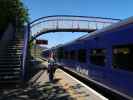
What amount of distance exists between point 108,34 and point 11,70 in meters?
6.72

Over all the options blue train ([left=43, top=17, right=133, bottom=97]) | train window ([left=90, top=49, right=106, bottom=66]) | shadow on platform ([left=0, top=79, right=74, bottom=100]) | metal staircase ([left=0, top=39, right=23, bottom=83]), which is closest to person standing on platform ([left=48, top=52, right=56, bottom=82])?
metal staircase ([left=0, top=39, right=23, bottom=83])

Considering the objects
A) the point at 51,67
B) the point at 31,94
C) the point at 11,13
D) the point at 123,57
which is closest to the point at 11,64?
the point at 51,67

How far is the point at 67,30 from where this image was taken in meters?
41.2

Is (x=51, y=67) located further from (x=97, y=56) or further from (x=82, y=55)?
(x=97, y=56)

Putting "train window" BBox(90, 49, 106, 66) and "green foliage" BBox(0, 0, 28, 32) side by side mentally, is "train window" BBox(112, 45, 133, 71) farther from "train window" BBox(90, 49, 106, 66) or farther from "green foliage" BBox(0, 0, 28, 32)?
"green foliage" BBox(0, 0, 28, 32)

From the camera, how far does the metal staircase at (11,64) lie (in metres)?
15.0

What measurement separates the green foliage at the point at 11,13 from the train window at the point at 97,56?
12.7m

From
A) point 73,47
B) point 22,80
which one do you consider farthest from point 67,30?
point 22,80

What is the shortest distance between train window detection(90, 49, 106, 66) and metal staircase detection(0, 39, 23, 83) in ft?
12.3

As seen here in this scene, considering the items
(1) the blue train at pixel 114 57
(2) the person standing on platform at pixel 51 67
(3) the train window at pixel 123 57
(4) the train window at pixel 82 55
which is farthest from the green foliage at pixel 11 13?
(3) the train window at pixel 123 57

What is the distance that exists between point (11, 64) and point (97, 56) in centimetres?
573

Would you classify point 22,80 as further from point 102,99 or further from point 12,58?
point 102,99

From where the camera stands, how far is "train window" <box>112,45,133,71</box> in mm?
9102

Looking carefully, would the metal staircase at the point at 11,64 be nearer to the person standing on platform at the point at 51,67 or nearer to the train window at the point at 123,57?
the person standing on platform at the point at 51,67
